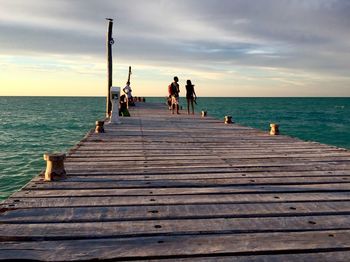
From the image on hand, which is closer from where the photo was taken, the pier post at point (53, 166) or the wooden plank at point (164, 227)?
the wooden plank at point (164, 227)

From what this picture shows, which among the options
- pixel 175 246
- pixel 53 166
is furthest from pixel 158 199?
pixel 53 166

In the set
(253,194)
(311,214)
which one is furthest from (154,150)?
(311,214)

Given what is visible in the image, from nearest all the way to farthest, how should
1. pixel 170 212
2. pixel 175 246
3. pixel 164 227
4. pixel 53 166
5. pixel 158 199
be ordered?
1. pixel 175 246
2. pixel 164 227
3. pixel 170 212
4. pixel 158 199
5. pixel 53 166

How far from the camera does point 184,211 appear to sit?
13.1ft

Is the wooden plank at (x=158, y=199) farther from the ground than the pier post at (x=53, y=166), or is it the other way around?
the pier post at (x=53, y=166)

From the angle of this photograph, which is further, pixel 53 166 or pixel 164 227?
pixel 53 166

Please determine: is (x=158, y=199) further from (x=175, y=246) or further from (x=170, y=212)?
(x=175, y=246)

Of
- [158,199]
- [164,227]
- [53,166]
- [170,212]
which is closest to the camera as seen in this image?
[164,227]

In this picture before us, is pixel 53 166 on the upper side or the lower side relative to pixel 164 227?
upper

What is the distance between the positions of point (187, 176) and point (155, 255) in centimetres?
273

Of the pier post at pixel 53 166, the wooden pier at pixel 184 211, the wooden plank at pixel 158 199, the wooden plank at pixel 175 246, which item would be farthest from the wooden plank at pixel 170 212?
the pier post at pixel 53 166

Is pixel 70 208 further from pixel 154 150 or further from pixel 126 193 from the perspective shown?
pixel 154 150

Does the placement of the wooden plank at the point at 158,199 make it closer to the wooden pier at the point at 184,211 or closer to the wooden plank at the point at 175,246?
the wooden pier at the point at 184,211

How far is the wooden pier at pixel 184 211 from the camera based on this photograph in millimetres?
3039
